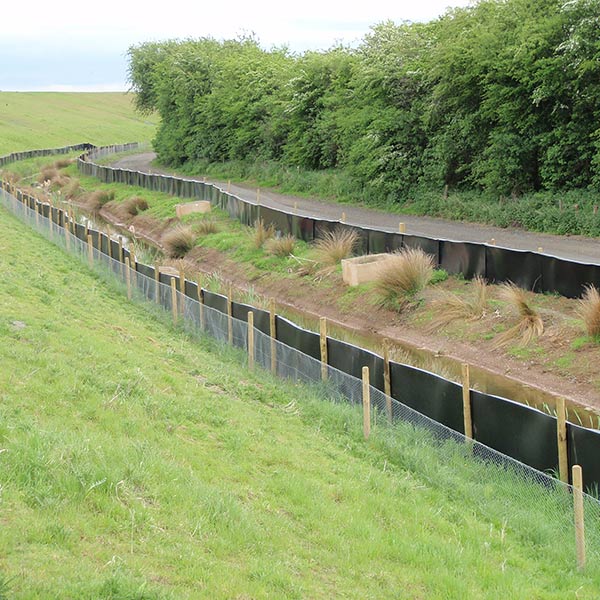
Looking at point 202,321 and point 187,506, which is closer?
point 187,506

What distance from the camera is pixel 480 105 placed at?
32875mm

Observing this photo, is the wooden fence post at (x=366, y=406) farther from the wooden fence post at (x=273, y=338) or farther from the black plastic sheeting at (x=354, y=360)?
the wooden fence post at (x=273, y=338)

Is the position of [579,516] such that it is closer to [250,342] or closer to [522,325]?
[250,342]

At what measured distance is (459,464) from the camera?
1088cm

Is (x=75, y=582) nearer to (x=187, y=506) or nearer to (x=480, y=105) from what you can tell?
(x=187, y=506)

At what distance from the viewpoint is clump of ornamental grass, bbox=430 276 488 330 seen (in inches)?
819

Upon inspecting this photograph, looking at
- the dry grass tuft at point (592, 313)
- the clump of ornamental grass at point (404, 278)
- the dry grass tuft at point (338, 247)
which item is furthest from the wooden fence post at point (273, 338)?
the dry grass tuft at point (338, 247)

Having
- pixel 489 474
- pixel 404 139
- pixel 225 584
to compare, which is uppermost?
pixel 404 139

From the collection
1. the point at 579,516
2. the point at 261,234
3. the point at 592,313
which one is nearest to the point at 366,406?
the point at 579,516

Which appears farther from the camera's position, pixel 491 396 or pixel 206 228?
pixel 206 228

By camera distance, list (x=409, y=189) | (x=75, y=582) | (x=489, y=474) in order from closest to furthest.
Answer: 1. (x=75, y=582)
2. (x=489, y=474)
3. (x=409, y=189)

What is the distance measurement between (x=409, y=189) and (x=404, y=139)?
2.30m

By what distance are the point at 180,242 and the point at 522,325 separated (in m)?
17.6

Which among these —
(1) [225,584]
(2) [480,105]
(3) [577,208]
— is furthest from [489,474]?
(2) [480,105]
